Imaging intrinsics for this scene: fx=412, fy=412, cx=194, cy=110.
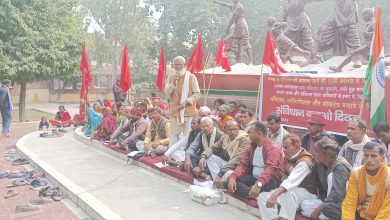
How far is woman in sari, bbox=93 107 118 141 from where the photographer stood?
991 centimetres

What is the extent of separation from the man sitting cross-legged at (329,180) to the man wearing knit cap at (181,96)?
129 inches

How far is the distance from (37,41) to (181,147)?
1175cm

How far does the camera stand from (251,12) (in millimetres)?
25969

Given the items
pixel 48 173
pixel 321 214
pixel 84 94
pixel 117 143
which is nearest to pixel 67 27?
pixel 84 94

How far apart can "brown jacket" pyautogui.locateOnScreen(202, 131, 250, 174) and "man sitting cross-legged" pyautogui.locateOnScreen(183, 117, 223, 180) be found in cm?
18

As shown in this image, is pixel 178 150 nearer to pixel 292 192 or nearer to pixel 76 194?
pixel 76 194

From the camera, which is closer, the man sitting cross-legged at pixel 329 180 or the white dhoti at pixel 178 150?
the man sitting cross-legged at pixel 329 180

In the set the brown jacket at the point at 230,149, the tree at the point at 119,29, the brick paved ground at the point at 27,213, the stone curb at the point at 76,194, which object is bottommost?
the brick paved ground at the point at 27,213

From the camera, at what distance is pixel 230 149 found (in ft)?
18.5

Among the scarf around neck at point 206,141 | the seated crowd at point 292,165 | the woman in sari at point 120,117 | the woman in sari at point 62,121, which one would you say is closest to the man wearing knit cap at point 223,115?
the seated crowd at point 292,165

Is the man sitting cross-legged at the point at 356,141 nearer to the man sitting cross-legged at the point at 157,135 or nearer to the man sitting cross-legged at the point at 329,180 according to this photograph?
the man sitting cross-legged at the point at 329,180

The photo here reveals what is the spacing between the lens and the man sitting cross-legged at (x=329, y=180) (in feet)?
12.8

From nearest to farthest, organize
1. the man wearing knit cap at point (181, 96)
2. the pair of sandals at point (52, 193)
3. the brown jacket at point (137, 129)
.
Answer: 1. the pair of sandals at point (52, 193)
2. the man wearing knit cap at point (181, 96)
3. the brown jacket at point (137, 129)

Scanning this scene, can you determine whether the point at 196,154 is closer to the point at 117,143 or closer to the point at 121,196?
the point at 121,196
